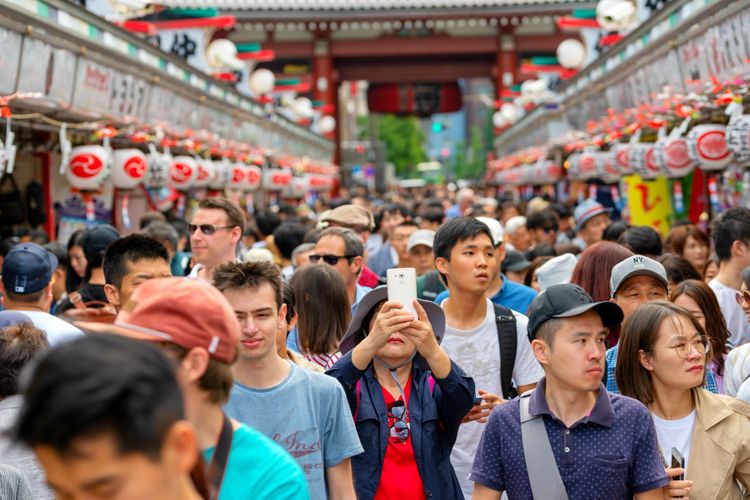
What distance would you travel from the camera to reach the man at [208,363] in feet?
7.43

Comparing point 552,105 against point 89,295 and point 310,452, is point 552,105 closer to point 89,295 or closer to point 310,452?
point 89,295

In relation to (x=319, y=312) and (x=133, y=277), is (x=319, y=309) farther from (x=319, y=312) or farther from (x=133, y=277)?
(x=133, y=277)

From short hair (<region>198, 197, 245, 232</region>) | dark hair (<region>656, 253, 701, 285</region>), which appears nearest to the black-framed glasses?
short hair (<region>198, 197, 245, 232</region>)

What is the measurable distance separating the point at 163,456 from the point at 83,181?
29.4 feet

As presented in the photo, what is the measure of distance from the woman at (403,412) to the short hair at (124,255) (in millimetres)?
1643

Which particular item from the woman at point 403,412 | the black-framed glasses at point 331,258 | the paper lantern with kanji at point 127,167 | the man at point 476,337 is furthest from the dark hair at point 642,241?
the paper lantern with kanji at point 127,167

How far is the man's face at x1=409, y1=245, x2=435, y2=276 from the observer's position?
28.2 feet

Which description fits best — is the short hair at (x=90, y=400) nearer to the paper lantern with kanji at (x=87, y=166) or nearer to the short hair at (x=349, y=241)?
the short hair at (x=349, y=241)

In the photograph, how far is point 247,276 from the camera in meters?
3.55

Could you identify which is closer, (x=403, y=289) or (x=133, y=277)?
(x=403, y=289)

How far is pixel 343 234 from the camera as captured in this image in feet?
21.4

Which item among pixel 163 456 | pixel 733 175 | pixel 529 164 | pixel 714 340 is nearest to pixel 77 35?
pixel 733 175

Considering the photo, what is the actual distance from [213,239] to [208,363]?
13.0ft

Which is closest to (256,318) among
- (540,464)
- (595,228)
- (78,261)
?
(540,464)
